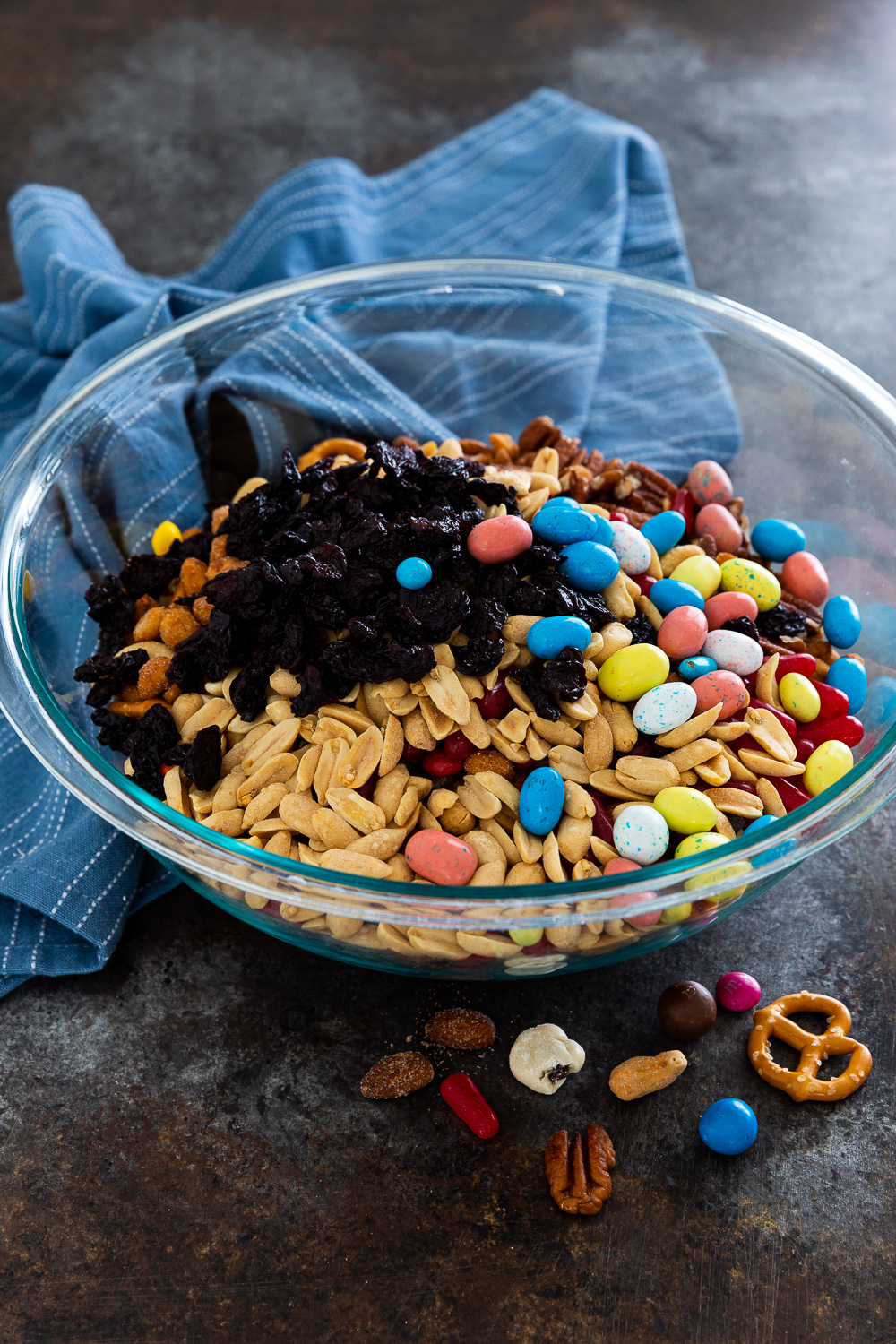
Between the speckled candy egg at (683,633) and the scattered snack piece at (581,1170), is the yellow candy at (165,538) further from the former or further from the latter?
the scattered snack piece at (581,1170)

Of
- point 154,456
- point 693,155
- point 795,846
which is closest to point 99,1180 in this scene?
point 795,846

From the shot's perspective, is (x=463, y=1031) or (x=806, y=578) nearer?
(x=463, y=1031)

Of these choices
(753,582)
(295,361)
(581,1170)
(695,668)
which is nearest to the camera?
(581,1170)

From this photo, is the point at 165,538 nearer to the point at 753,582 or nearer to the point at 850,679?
the point at 753,582

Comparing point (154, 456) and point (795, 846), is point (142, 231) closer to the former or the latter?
point (154, 456)

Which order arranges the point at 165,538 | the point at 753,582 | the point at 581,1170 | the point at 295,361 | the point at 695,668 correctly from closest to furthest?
the point at 581,1170 < the point at 695,668 < the point at 753,582 < the point at 165,538 < the point at 295,361

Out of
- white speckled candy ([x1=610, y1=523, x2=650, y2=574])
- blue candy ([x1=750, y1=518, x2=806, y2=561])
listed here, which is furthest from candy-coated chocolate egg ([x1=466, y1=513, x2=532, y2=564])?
blue candy ([x1=750, y1=518, x2=806, y2=561])

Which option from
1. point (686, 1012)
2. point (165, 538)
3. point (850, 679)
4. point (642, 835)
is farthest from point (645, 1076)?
point (165, 538)
